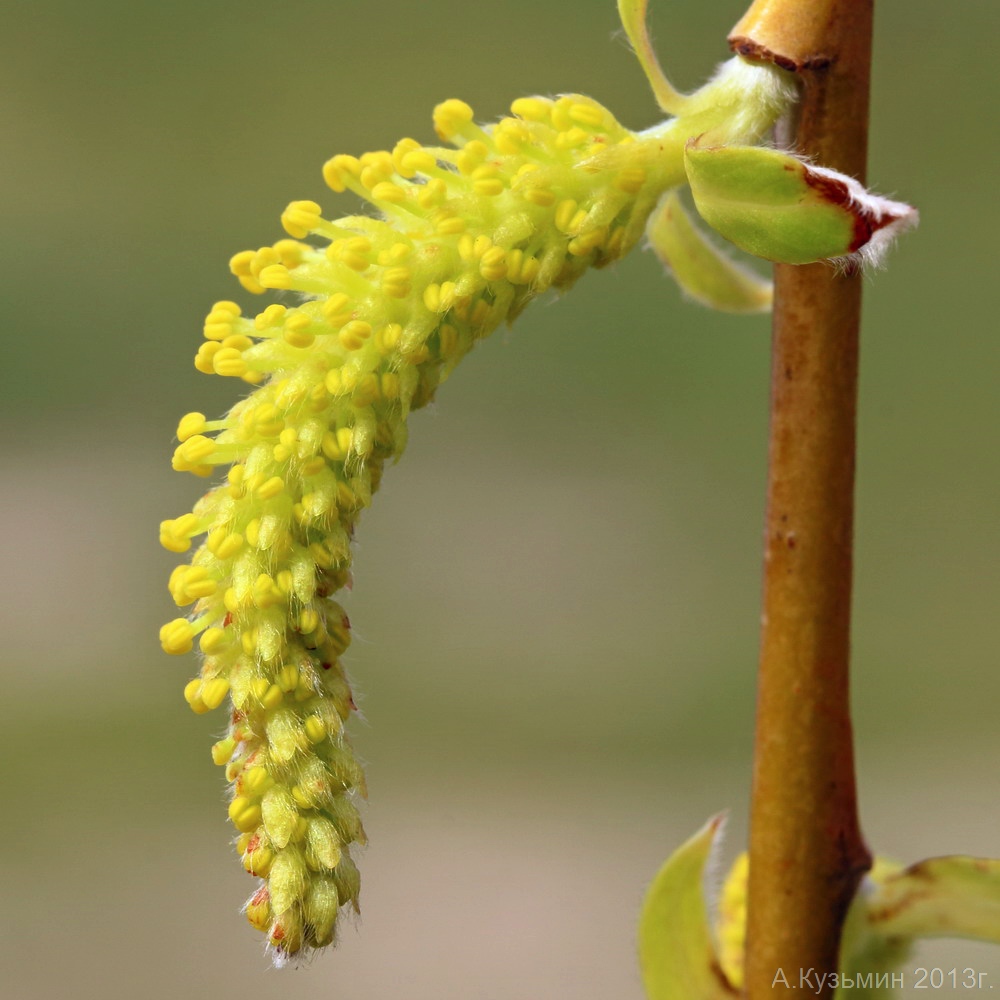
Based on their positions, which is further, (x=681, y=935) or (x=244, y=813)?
(x=681, y=935)

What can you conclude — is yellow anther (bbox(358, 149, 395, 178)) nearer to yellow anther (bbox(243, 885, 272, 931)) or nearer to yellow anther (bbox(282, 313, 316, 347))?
yellow anther (bbox(282, 313, 316, 347))

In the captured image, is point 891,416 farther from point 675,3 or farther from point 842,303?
point 842,303

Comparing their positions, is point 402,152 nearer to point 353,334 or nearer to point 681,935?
point 353,334

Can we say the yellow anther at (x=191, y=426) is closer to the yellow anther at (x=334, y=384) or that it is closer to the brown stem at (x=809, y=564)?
the yellow anther at (x=334, y=384)

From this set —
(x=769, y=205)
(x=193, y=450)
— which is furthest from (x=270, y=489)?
(x=769, y=205)

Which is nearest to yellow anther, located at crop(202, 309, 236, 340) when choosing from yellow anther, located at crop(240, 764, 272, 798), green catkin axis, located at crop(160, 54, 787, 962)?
green catkin axis, located at crop(160, 54, 787, 962)

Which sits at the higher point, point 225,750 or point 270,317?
point 270,317

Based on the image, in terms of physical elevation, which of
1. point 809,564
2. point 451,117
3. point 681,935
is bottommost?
point 681,935

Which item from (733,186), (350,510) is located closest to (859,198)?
(733,186)
